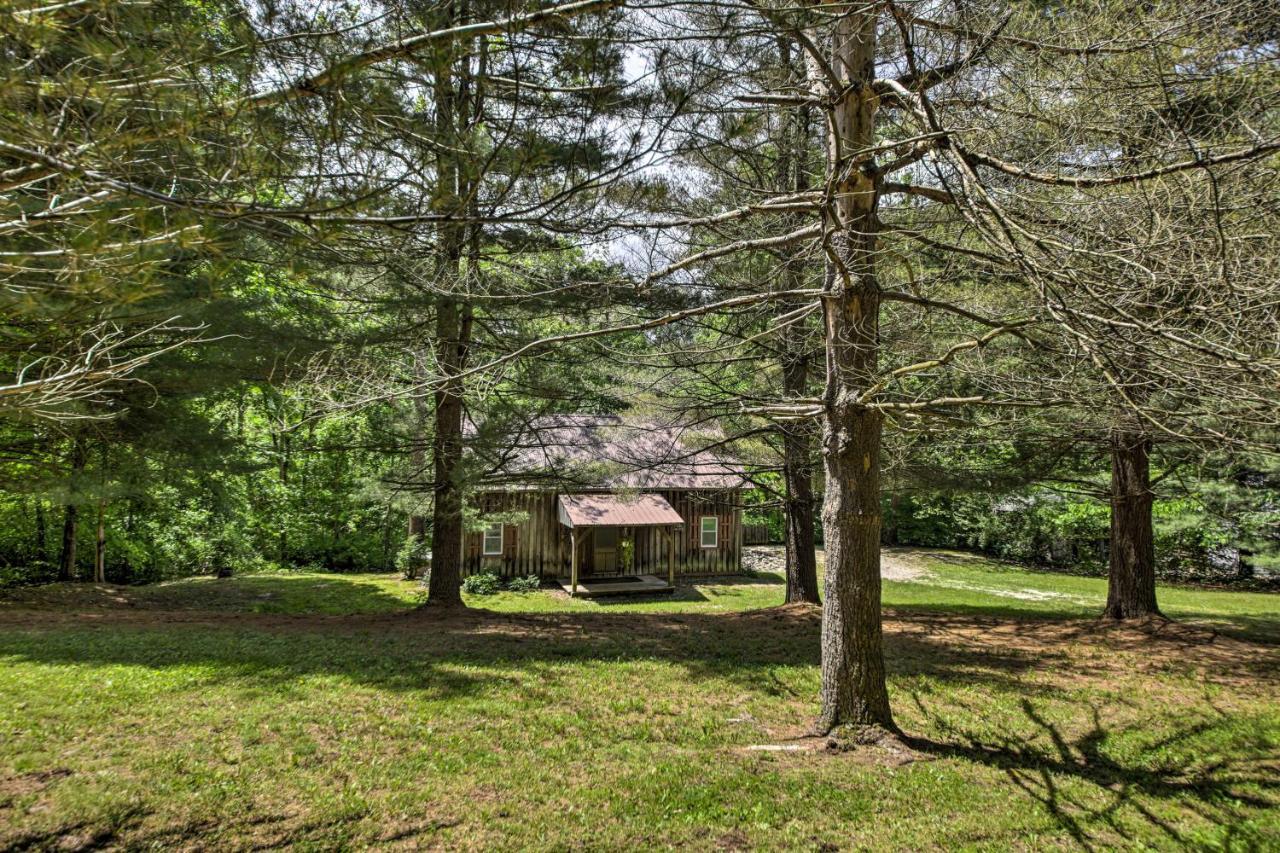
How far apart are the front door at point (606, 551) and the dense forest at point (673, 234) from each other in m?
7.90

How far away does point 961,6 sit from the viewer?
356 centimetres

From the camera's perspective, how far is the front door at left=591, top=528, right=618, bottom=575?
18250mm

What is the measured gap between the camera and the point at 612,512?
54.3 ft

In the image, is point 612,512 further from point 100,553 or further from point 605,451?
point 100,553

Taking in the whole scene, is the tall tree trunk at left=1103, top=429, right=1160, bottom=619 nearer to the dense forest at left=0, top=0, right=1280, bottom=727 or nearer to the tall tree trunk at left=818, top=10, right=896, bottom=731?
the dense forest at left=0, top=0, right=1280, bottom=727

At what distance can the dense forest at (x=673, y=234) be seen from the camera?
2.72m

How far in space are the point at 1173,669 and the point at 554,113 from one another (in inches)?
338

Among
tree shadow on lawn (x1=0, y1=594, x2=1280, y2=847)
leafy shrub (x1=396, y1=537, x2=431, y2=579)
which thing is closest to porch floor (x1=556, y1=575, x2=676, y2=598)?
leafy shrub (x1=396, y1=537, x2=431, y2=579)

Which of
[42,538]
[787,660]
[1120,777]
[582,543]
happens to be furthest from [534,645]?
[42,538]

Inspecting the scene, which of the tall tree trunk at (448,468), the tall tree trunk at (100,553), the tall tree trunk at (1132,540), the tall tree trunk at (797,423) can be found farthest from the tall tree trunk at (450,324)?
the tall tree trunk at (1132,540)

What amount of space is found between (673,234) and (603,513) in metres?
10.1

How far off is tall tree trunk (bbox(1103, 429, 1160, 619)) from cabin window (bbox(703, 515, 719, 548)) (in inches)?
449

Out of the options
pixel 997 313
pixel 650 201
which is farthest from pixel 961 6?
pixel 650 201

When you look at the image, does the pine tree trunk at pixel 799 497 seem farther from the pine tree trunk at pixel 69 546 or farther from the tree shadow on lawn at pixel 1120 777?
the pine tree trunk at pixel 69 546
